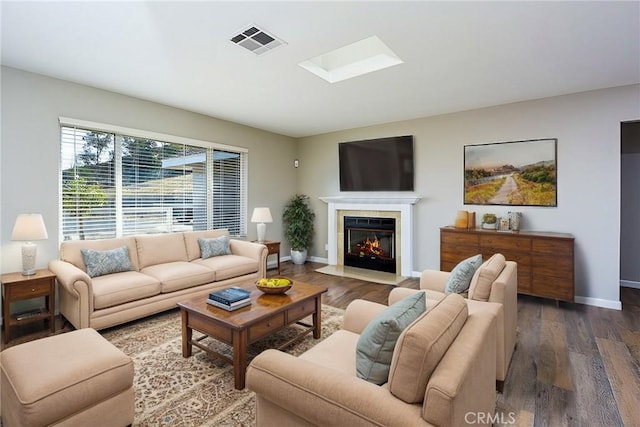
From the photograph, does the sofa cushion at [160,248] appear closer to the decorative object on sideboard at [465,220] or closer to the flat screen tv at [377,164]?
the flat screen tv at [377,164]

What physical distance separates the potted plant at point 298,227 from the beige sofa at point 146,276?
171 cm

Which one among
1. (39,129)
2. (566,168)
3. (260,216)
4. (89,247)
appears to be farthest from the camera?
(260,216)

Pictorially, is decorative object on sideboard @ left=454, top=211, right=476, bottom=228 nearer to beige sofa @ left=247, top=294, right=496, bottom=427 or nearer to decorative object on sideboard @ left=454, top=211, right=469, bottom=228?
decorative object on sideboard @ left=454, top=211, right=469, bottom=228

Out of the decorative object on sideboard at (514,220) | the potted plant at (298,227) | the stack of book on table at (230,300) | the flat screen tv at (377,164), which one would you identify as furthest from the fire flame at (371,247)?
the stack of book on table at (230,300)

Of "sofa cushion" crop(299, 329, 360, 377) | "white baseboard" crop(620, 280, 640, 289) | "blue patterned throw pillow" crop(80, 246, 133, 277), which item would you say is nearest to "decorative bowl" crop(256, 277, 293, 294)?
"sofa cushion" crop(299, 329, 360, 377)

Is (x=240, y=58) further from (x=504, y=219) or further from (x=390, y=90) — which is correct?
(x=504, y=219)

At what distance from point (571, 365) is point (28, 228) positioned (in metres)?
4.91

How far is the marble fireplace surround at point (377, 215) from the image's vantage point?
5113 mm

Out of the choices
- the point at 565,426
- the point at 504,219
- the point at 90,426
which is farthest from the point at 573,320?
the point at 90,426

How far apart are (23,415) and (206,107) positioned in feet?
13.0

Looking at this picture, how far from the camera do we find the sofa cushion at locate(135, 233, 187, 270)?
3799mm

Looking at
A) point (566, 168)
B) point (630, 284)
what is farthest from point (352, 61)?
point (630, 284)

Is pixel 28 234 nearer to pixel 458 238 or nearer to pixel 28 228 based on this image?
pixel 28 228

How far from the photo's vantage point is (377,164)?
5492mm
